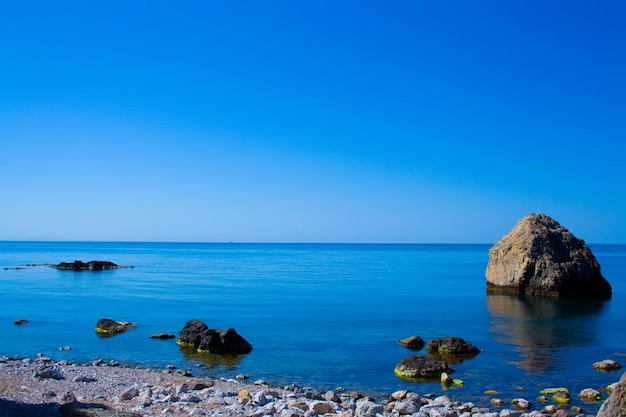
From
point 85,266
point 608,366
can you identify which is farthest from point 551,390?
point 85,266

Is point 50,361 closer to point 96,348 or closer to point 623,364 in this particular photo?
point 96,348

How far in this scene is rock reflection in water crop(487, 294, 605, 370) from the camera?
84.5 feet

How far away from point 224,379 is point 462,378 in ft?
28.6

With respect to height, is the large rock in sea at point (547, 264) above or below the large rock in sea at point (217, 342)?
above

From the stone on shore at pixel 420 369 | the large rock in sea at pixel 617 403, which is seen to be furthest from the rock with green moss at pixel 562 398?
the large rock in sea at pixel 617 403

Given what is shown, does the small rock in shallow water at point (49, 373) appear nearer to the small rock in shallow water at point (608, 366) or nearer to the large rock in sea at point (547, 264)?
the small rock in shallow water at point (608, 366)

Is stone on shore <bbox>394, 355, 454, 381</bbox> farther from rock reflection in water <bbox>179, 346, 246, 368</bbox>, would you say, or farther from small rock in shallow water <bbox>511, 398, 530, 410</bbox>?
rock reflection in water <bbox>179, 346, 246, 368</bbox>

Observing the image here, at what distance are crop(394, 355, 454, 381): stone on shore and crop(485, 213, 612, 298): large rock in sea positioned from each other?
33166 mm

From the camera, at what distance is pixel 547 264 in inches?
2058

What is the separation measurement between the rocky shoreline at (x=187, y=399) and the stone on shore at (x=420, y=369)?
121 inches

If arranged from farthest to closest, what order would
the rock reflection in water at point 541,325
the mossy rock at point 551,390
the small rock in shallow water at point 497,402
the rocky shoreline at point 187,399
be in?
the rock reflection in water at point 541,325 → the mossy rock at point 551,390 → the small rock in shallow water at point 497,402 → the rocky shoreline at point 187,399

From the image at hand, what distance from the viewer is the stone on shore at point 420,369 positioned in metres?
21.2

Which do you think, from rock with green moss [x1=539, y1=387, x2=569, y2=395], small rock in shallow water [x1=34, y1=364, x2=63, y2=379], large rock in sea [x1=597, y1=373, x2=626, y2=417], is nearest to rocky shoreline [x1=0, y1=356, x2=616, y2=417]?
small rock in shallow water [x1=34, y1=364, x2=63, y2=379]

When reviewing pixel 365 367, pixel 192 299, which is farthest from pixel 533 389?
pixel 192 299
